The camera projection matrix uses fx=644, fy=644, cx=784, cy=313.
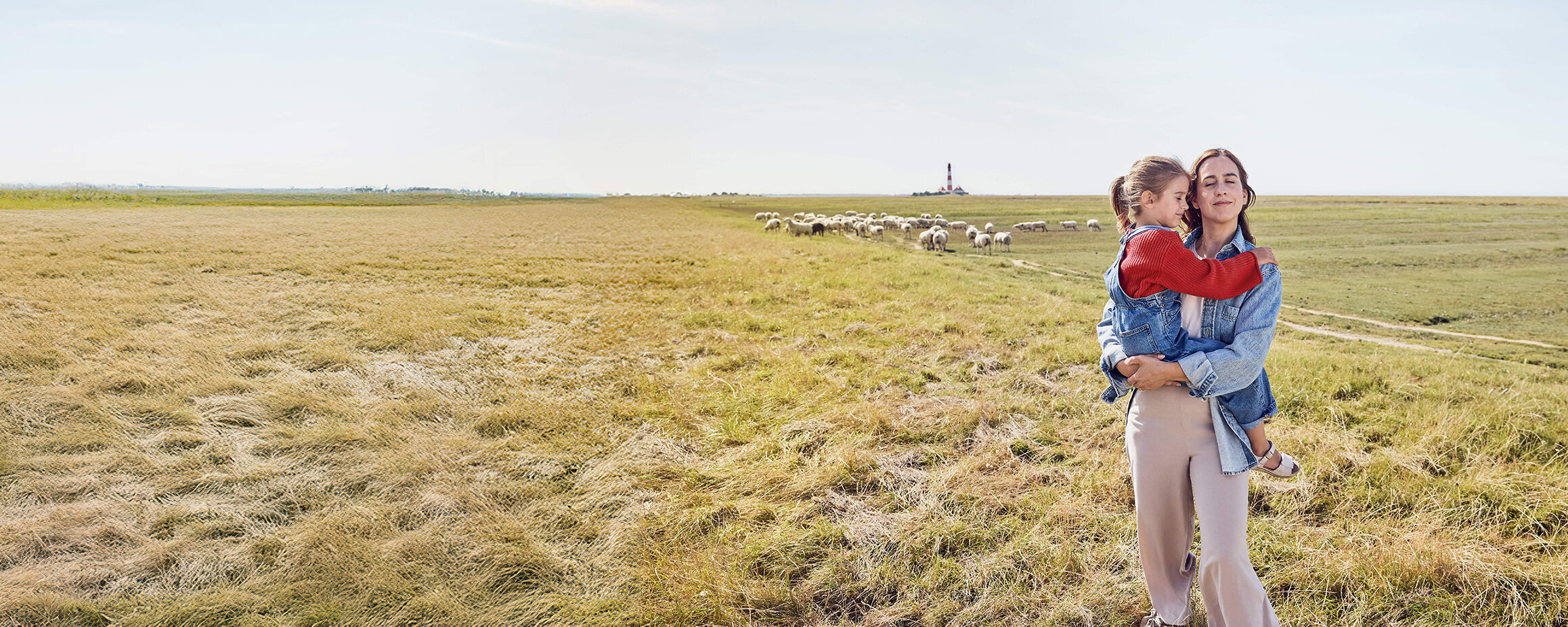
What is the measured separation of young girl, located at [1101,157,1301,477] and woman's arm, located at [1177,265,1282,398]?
7 centimetres

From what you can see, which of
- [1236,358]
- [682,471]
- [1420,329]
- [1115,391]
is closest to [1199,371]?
[1236,358]

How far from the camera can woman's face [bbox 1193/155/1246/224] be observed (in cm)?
253

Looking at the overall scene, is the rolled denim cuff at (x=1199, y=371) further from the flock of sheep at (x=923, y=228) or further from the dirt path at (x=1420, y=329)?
the flock of sheep at (x=923, y=228)

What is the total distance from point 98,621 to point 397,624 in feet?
5.22

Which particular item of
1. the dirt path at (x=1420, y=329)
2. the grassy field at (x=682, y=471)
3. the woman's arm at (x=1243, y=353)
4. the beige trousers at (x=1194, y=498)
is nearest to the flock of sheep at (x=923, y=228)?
the dirt path at (x=1420, y=329)

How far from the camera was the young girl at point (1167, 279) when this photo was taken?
95.5 inches

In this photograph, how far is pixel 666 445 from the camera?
576 cm

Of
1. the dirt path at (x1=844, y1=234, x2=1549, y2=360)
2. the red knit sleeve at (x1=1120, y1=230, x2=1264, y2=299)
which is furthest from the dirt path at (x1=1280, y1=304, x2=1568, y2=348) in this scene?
the red knit sleeve at (x1=1120, y1=230, x2=1264, y2=299)

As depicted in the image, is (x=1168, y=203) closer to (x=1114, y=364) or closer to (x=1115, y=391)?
(x=1114, y=364)

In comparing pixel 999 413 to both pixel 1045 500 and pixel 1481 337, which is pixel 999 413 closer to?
pixel 1045 500

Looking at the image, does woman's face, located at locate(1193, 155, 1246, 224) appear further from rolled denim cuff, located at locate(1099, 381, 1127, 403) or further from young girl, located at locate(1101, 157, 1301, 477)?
rolled denim cuff, located at locate(1099, 381, 1127, 403)

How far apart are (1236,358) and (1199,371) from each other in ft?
0.49

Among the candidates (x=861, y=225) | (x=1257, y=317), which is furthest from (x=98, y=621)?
(x=861, y=225)

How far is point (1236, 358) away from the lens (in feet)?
8.02
